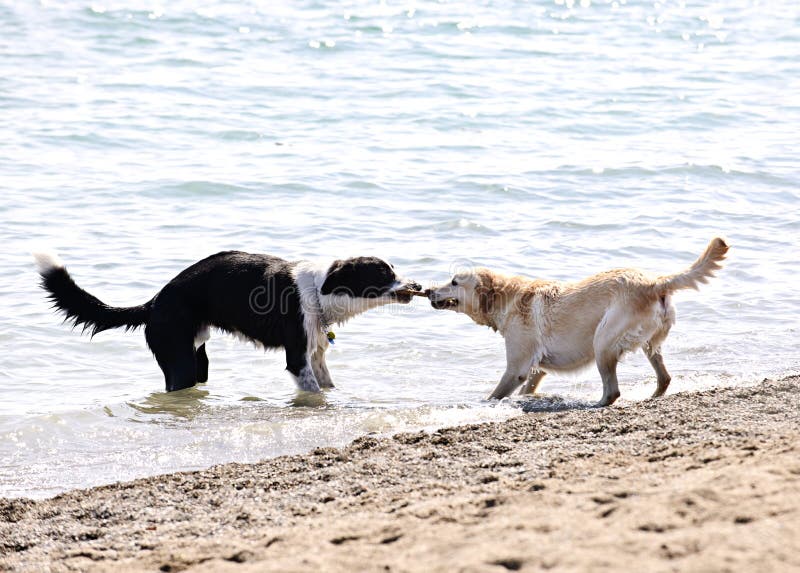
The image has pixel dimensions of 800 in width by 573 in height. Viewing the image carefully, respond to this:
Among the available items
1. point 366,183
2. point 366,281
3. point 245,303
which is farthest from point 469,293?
point 366,183

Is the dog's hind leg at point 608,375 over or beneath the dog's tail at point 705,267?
beneath

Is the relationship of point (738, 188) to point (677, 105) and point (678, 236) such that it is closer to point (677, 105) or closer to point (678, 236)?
point (678, 236)

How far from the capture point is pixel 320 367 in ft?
27.2

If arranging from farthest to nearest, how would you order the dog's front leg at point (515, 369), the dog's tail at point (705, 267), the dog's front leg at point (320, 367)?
the dog's front leg at point (320, 367)
the dog's front leg at point (515, 369)
the dog's tail at point (705, 267)

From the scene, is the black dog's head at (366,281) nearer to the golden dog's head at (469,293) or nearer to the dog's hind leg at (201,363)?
the golden dog's head at (469,293)

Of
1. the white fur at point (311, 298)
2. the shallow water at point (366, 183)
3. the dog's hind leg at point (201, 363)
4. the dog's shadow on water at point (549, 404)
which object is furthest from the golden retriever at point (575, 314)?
the dog's hind leg at point (201, 363)

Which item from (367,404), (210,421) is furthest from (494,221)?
(210,421)

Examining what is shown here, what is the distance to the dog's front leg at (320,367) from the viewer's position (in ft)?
27.2

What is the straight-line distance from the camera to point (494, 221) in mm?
13328

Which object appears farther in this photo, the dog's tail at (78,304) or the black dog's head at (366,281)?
the black dog's head at (366,281)

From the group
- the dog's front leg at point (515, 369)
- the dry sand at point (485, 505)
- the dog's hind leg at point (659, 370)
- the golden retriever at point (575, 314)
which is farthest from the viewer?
the dog's front leg at point (515, 369)

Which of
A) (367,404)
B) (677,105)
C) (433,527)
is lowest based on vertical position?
(367,404)

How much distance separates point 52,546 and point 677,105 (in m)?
17.5

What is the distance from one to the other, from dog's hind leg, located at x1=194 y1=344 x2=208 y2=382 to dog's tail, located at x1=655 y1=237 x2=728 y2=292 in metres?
3.82
